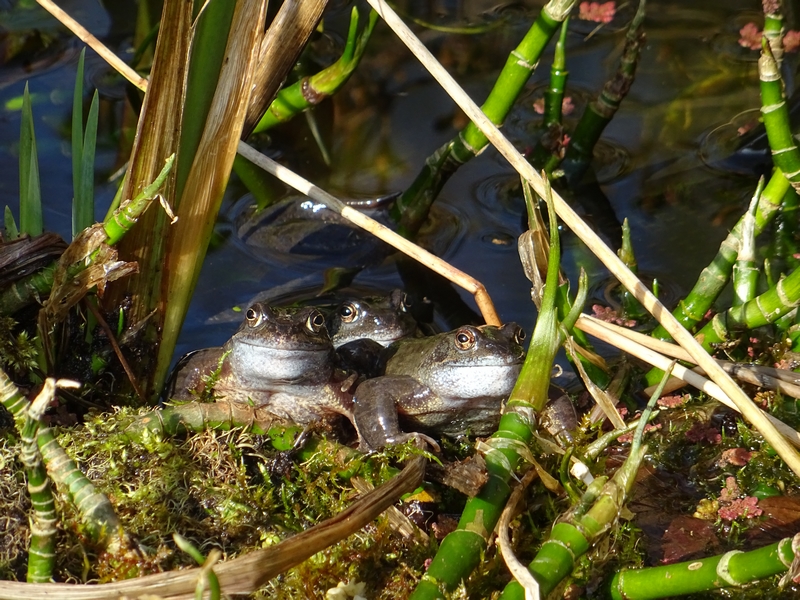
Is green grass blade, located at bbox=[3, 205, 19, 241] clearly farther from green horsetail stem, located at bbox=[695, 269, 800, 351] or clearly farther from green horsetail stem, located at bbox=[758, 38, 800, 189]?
green horsetail stem, located at bbox=[758, 38, 800, 189]

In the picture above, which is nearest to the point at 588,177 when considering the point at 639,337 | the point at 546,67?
the point at 546,67

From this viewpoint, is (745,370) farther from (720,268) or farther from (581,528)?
(581,528)

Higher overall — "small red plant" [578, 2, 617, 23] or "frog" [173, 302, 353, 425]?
"small red plant" [578, 2, 617, 23]

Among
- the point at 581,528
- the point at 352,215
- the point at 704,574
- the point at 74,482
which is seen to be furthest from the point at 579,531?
the point at 352,215

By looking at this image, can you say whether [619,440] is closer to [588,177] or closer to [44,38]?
[588,177]

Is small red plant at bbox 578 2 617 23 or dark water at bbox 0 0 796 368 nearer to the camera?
dark water at bbox 0 0 796 368

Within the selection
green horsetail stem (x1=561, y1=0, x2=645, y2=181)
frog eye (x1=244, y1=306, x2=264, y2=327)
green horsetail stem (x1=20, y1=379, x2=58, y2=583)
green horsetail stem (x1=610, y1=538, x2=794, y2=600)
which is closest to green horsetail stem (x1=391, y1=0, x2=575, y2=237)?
green horsetail stem (x1=561, y1=0, x2=645, y2=181)
